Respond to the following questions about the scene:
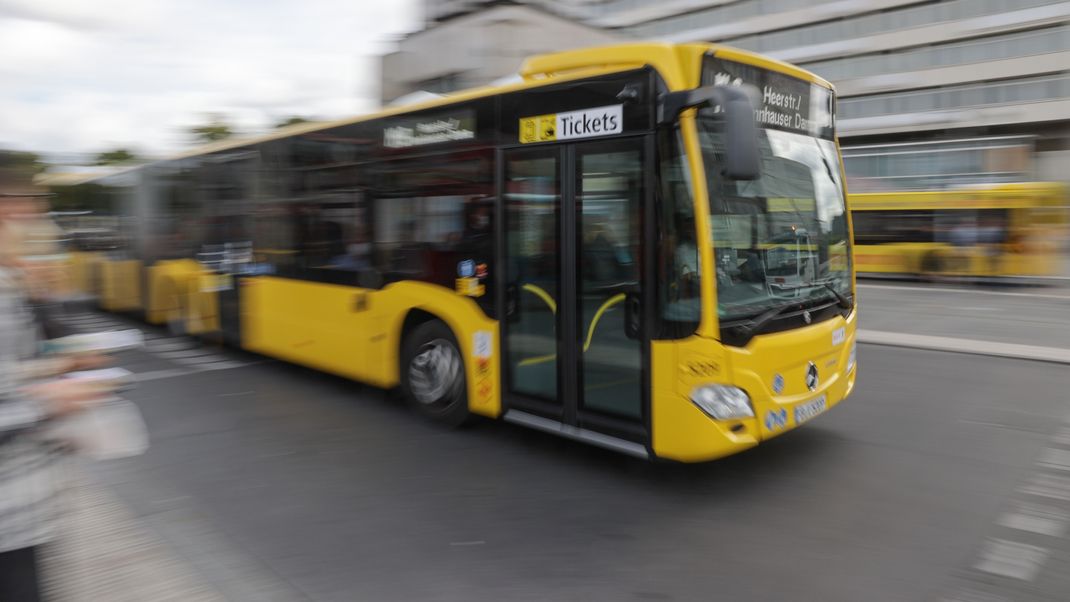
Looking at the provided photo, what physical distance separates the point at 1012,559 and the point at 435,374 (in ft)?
14.1

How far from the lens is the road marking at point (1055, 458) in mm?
5551

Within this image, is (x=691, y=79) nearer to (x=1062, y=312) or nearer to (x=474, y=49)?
(x=1062, y=312)

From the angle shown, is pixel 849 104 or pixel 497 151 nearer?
pixel 497 151

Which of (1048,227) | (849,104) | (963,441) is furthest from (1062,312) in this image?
(849,104)

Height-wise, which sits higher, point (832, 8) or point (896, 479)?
point (832, 8)

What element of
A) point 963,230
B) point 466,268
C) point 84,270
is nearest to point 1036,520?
point 466,268

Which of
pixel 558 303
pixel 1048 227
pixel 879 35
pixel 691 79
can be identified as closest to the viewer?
pixel 691 79

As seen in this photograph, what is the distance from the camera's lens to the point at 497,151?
5.85m

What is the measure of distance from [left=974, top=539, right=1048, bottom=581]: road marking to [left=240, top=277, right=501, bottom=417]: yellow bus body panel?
11.0ft

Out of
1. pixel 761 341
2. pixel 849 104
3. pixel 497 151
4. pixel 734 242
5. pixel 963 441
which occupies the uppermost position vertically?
pixel 849 104

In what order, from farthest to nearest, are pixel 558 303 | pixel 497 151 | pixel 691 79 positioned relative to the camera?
pixel 497 151
pixel 558 303
pixel 691 79

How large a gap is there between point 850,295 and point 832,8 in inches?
1947

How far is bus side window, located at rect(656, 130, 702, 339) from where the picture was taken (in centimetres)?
464

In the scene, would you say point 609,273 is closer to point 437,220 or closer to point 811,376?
point 811,376
